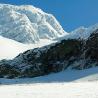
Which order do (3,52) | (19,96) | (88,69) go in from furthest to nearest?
1. (3,52)
2. (88,69)
3. (19,96)

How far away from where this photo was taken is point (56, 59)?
52.4m

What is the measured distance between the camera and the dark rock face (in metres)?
49.1

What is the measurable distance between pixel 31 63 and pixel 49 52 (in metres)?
2.81

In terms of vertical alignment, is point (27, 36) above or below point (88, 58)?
above

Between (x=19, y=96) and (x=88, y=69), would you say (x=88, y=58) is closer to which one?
(x=88, y=69)

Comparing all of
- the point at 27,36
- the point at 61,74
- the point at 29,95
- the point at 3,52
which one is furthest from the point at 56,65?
the point at 27,36

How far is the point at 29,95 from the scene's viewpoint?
2362cm

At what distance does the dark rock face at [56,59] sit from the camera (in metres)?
49.1

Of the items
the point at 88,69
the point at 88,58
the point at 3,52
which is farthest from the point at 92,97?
the point at 3,52

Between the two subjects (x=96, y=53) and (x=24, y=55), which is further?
(x=24, y=55)

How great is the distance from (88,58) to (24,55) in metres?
11.8

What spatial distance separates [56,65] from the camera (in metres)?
51.0

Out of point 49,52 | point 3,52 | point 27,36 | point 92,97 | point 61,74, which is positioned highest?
point 27,36

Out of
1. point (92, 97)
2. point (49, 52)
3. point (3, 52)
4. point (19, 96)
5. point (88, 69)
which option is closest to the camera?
point (92, 97)
